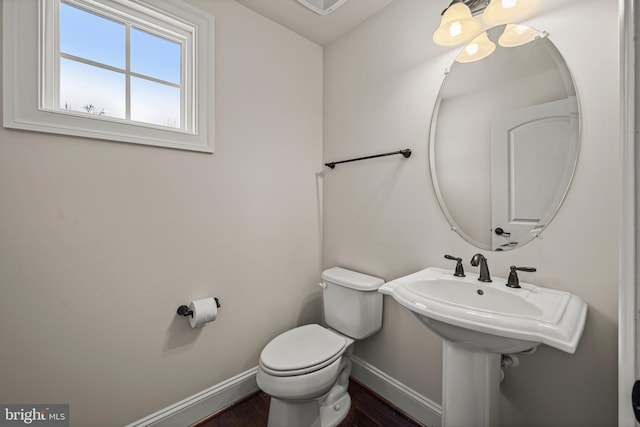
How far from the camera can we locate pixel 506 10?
1093mm

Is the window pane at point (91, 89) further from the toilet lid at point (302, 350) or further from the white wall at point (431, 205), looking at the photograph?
the toilet lid at point (302, 350)

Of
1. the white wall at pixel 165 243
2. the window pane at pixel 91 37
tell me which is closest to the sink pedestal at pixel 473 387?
the white wall at pixel 165 243

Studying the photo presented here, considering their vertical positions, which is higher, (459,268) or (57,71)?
(57,71)

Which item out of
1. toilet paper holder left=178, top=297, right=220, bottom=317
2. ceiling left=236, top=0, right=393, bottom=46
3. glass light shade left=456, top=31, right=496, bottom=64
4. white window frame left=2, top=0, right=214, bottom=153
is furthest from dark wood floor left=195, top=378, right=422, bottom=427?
ceiling left=236, top=0, right=393, bottom=46

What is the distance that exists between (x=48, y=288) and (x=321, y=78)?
6.56ft

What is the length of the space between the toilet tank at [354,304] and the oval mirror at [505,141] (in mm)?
602

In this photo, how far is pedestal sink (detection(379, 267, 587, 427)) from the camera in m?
0.78

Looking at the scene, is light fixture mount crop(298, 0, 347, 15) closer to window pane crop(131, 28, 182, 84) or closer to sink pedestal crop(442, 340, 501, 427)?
window pane crop(131, 28, 182, 84)

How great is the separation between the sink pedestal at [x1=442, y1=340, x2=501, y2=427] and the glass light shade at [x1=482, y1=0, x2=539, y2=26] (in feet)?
4.38

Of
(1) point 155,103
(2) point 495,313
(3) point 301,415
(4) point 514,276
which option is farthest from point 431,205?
(1) point 155,103

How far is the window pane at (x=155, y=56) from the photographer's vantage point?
1.39m

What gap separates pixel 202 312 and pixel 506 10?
1955 mm

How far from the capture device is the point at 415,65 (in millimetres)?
1463

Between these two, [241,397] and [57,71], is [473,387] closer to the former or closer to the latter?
[241,397]
